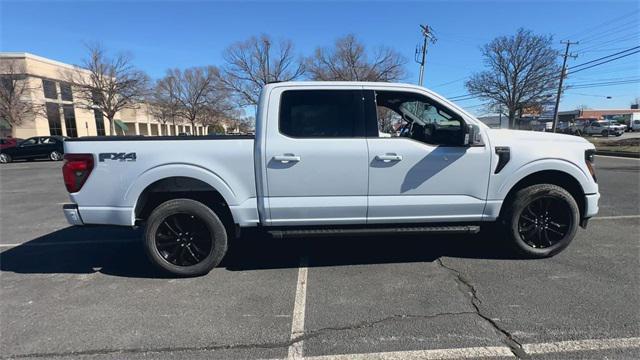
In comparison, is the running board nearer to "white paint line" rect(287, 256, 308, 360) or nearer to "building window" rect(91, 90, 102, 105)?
"white paint line" rect(287, 256, 308, 360)

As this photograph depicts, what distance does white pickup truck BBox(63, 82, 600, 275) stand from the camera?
153 inches

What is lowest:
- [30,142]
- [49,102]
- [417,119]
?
[30,142]

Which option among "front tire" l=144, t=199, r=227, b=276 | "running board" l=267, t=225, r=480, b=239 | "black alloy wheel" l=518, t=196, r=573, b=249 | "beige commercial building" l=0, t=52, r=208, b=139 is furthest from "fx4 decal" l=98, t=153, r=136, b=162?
"beige commercial building" l=0, t=52, r=208, b=139

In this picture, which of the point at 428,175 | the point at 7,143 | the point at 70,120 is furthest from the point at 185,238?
the point at 70,120

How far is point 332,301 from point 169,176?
2079mm

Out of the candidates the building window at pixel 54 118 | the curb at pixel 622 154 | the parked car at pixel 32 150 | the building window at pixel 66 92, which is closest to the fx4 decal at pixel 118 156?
the curb at pixel 622 154

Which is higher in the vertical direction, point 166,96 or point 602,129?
point 166,96

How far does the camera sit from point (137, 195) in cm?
390

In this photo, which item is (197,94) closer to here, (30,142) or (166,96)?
(166,96)

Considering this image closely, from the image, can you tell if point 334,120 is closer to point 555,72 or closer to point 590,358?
point 590,358

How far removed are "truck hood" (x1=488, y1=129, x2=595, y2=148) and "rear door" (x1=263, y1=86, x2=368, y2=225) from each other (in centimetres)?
153

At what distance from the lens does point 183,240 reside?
161 inches

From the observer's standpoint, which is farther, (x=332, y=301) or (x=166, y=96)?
(x=166, y=96)

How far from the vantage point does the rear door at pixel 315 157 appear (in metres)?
3.91
